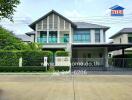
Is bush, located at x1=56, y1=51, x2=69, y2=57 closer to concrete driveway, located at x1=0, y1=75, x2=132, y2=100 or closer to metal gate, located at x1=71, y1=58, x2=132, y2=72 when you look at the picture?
metal gate, located at x1=71, y1=58, x2=132, y2=72

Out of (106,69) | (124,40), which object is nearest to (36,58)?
Result: (106,69)

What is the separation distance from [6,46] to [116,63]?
1500cm

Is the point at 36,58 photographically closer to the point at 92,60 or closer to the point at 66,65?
the point at 66,65

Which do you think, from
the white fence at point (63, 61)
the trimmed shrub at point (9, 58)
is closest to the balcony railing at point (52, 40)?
the white fence at point (63, 61)

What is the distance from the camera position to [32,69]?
27.9 m

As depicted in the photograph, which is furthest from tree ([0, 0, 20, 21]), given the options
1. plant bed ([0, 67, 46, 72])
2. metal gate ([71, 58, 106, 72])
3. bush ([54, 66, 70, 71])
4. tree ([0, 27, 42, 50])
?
tree ([0, 27, 42, 50])

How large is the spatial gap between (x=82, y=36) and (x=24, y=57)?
1701 cm

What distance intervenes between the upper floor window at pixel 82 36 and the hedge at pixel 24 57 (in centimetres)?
1462

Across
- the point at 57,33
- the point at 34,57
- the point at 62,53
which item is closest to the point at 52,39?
the point at 57,33

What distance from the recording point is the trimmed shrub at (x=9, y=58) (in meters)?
29.3

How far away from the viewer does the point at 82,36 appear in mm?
44219

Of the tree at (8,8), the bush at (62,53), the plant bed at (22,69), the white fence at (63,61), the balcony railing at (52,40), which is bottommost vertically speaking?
the plant bed at (22,69)

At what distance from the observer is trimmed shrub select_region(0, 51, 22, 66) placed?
1155 inches

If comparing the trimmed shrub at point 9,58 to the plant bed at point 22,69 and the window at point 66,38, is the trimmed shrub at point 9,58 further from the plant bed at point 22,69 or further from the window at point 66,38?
the window at point 66,38
